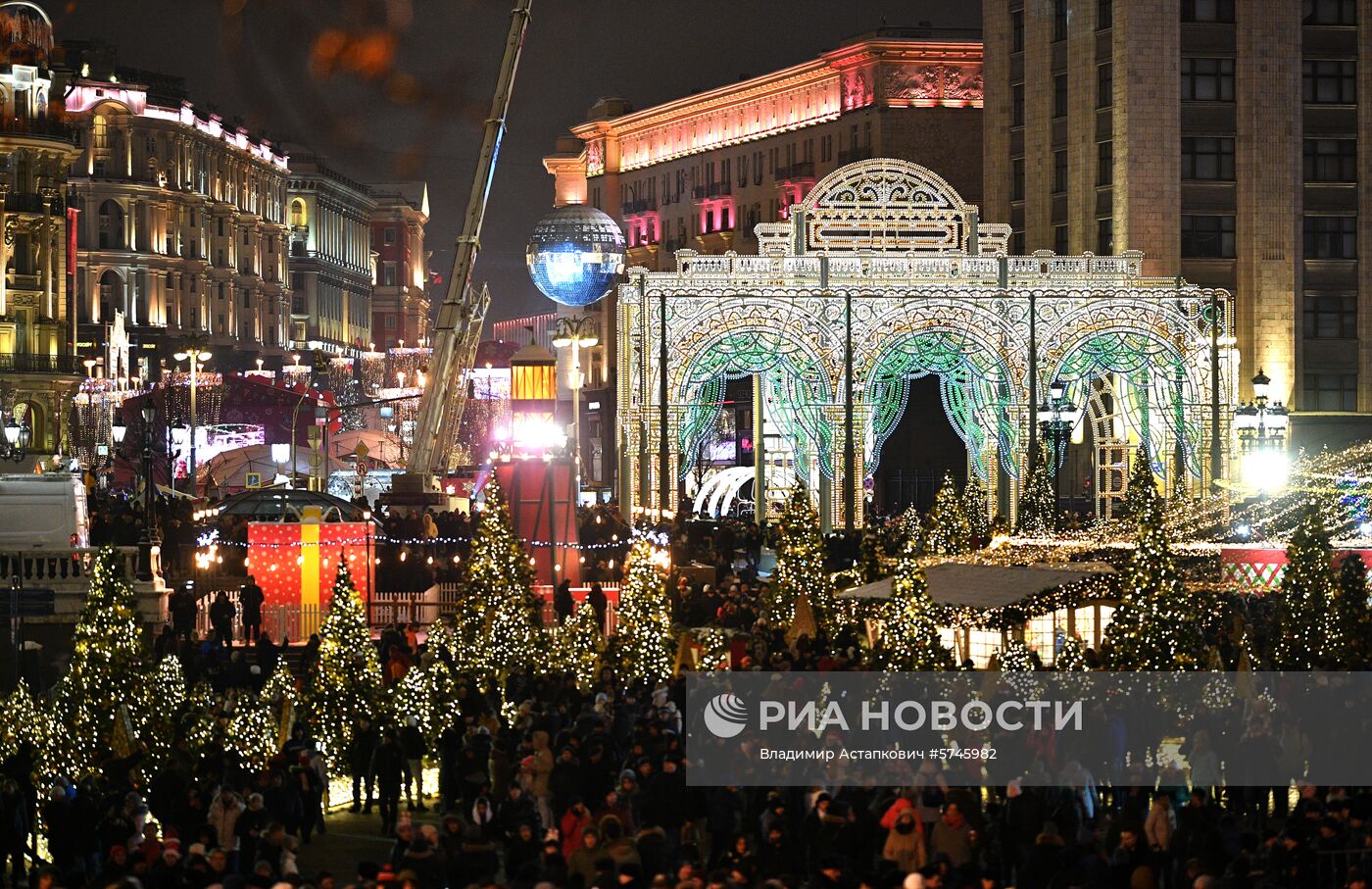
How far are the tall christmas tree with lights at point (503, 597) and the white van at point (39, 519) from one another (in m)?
6.49

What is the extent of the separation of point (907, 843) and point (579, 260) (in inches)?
2095

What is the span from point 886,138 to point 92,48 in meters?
44.7

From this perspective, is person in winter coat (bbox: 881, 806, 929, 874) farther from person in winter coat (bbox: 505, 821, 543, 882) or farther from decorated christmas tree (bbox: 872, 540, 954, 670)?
decorated christmas tree (bbox: 872, 540, 954, 670)

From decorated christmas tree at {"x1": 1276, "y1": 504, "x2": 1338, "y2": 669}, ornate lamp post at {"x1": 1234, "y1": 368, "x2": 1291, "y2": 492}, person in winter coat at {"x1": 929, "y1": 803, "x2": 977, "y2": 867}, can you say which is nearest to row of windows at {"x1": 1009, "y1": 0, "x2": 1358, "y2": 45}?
ornate lamp post at {"x1": 1234, "y1": 368, "x2": 1291, "y2": 492}

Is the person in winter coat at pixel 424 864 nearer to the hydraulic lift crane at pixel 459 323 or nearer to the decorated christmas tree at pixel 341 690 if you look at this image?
the decorated christmas tree at pixel 341 690

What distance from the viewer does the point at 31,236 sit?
7606 centimetres

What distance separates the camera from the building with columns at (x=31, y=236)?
74.6 metres

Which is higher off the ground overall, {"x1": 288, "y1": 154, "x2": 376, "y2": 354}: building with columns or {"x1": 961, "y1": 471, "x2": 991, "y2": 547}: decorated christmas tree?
{"x1": 288, "y1": 154, "x2": 376, "y2": 354}: building with columns

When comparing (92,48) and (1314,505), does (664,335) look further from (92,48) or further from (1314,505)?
(92,48)

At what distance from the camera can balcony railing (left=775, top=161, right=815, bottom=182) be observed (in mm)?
99688

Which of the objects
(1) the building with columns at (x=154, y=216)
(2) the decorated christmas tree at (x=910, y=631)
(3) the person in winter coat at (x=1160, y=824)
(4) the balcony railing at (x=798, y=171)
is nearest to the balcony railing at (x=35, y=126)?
(1) the building with columns at (x=154, y=216)

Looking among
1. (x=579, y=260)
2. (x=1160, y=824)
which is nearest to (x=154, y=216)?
(x=579, y=260)

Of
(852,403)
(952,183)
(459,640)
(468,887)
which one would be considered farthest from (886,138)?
(468,887)

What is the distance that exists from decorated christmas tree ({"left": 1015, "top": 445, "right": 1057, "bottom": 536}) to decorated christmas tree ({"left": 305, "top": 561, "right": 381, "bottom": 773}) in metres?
20.5
